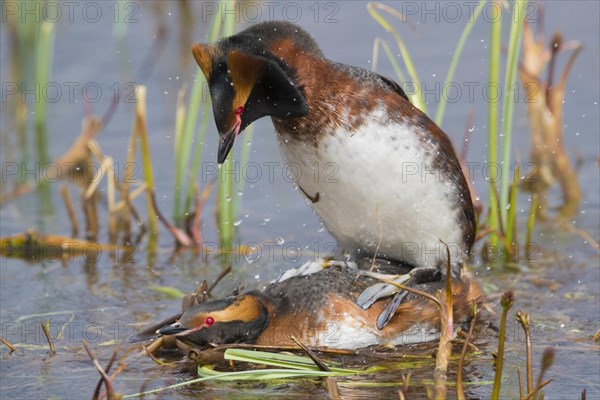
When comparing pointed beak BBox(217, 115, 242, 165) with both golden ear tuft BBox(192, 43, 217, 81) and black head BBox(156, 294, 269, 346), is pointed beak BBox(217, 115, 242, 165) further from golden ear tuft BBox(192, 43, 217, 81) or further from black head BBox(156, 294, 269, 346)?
black head BBox(156, 294, 269, 346)

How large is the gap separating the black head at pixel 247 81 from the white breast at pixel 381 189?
25 cm

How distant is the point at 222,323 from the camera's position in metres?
5.80

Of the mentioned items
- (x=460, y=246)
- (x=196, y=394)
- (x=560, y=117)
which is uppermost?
(x=560, y=117)

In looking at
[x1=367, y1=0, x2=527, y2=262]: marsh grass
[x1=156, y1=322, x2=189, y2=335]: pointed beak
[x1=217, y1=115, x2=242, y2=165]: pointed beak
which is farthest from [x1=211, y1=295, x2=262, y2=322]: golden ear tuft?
[x1=367, y1=0, x2=527, y2=262]: marsh grass

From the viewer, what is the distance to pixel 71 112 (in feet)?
32.8

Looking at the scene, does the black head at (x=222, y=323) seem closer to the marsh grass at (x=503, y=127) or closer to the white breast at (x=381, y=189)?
the white breast at (x=381, y=189)

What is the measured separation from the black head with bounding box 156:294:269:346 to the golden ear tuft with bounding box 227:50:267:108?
0.97m

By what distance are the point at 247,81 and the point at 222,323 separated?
118 cm

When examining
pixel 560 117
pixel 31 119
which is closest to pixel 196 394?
pixel 560 117

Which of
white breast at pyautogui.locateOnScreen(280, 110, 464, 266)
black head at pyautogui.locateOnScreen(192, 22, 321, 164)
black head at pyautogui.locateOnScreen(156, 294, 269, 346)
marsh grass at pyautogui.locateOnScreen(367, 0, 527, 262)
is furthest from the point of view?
marsh grass at pyautogui.locateOnScreen(367, 0, 527, 262)

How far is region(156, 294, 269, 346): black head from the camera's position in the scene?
227 inches

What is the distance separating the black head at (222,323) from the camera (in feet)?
18.9

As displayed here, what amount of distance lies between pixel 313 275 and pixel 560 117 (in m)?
3.08

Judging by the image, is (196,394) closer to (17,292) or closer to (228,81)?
(228,81)
